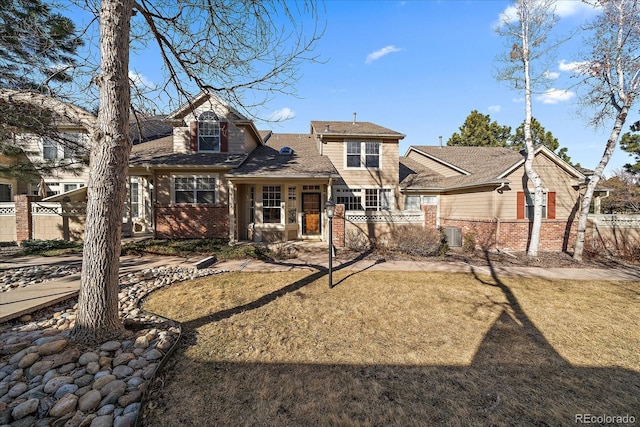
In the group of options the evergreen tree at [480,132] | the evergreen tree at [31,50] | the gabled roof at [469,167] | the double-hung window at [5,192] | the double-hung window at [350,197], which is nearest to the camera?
the evergreen tree at [31,50]

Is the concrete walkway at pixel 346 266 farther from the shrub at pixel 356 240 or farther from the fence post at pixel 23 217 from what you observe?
the fence post at pixel 23 217

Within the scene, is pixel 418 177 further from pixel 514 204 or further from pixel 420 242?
pixel 420 242

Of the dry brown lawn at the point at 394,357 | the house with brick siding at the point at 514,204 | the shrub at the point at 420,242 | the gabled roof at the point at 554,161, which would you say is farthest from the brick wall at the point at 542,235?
the dry brown lawn at the point at 394,357

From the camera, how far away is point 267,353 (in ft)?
10.9

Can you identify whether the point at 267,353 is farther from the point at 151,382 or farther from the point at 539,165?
the point at 539,165

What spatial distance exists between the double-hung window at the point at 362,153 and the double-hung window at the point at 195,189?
716cm

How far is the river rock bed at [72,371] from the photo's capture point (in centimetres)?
224

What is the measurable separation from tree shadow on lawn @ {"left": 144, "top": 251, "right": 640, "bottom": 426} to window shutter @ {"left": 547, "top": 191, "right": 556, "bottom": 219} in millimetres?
10913

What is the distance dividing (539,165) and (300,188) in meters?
10.9

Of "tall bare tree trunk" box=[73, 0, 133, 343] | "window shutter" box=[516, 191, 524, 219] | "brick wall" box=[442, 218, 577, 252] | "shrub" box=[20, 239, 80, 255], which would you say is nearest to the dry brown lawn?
"tall bare tree trunk" box=[73, 0, 133, 343]

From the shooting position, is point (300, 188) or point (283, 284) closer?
point (283, 284)

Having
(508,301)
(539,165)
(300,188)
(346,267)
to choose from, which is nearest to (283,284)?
(346,267)

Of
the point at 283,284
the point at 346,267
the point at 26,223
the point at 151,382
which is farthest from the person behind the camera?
the point at 26,223

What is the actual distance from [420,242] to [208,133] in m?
10.9
